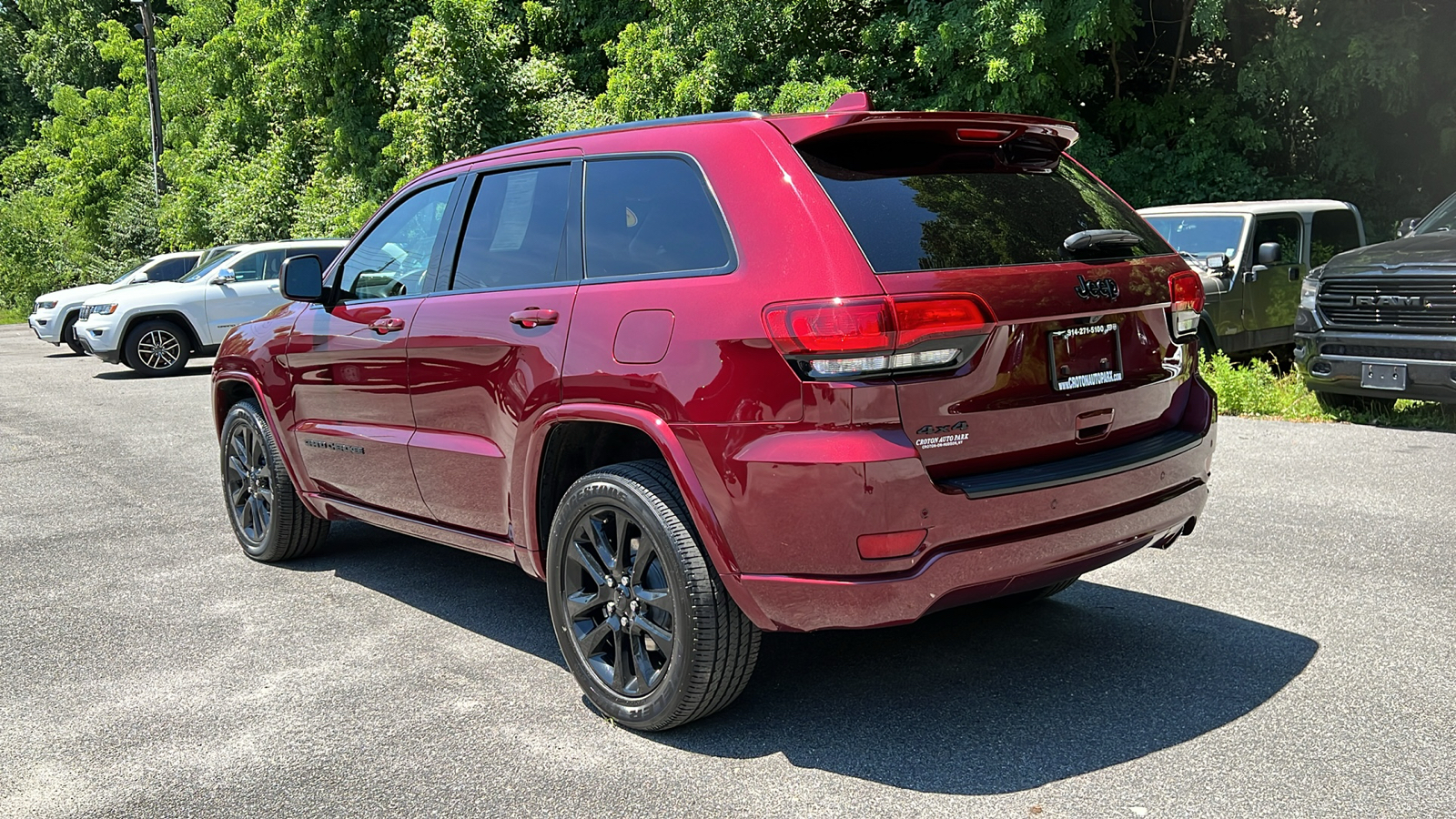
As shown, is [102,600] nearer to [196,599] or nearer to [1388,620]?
[196,599]

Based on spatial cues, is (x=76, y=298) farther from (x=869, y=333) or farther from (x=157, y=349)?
(x=869, y=333)

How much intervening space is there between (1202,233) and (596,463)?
9129mm

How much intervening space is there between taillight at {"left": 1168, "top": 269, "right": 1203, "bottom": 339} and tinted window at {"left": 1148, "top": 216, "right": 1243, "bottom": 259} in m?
7.63

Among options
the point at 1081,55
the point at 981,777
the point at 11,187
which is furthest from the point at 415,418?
the point at 11,187

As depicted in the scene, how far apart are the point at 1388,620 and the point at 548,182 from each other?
11.4ft

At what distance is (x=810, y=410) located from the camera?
10.7 feet

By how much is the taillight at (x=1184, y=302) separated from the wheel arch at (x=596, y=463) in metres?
1.68

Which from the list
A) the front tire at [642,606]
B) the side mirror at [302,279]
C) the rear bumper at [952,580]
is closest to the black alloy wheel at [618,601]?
the front tire at [642,606]

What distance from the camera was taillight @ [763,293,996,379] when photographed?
3.24m

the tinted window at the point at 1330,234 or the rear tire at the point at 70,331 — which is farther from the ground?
the tinted window at the point at 1330,234

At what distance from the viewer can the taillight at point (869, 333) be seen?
3244mm

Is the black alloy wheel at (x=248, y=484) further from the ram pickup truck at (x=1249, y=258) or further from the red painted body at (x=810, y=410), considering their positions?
the ram pickup truck at (x=1249, y=258)

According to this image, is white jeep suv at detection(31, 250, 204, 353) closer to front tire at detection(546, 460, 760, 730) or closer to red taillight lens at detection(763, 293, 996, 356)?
front tire at detection(546, 460, 760, 730)

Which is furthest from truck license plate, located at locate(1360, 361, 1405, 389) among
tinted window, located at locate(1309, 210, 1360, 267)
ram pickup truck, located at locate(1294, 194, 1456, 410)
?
tinted window, located at locate(1309, 210, 1360, 267)
